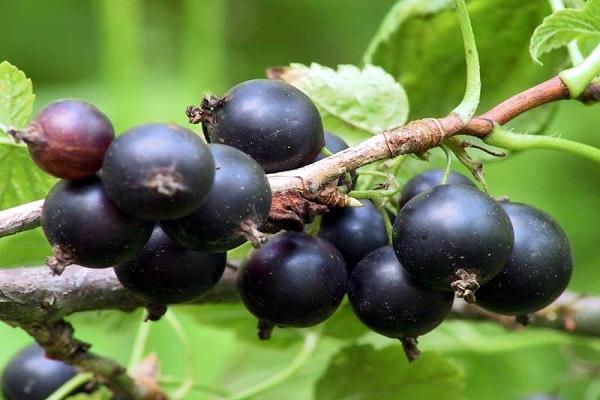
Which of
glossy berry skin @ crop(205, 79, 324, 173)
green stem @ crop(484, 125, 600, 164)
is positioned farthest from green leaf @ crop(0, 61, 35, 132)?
green stem @ crop(484, 125, 600, 164)

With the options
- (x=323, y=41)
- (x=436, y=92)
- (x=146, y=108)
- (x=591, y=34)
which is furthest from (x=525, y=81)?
(x=323, y=41)

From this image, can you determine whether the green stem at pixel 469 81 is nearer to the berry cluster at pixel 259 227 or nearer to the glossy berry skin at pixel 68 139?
the berry cluster at pixel 259 227

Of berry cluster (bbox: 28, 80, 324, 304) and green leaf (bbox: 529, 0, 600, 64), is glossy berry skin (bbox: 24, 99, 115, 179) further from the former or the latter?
green leaf (bbox: 529, 0, 600, 64)

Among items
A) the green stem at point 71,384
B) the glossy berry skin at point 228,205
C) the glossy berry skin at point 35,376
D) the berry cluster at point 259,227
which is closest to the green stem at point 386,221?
the berry cluster at point 259,227

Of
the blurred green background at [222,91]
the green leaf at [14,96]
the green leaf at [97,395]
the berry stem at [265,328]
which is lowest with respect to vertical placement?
the blurred green background at [222,91]

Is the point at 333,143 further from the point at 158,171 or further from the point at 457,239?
the point at 158,171

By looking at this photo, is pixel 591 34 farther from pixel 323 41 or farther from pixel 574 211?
pixel 323 41
